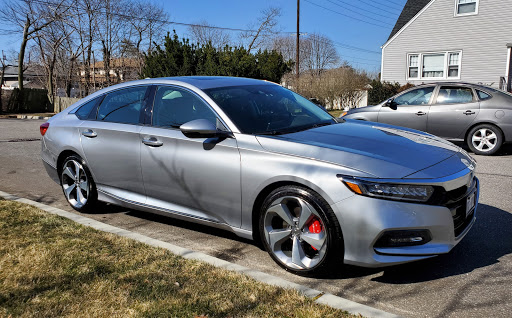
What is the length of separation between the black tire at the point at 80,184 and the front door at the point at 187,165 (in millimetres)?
1049

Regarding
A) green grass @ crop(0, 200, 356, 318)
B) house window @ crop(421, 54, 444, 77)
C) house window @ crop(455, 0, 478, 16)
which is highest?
house window @ crop(455, 0, 478, 16)

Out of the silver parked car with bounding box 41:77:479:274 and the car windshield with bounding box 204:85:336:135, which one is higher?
the car windshield with bounding box 204:85:336:135

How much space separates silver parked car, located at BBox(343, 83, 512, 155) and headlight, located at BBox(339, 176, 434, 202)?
20.9 ft

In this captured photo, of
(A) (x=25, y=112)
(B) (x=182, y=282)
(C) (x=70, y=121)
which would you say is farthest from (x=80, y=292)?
(A) (x=25, y=112)

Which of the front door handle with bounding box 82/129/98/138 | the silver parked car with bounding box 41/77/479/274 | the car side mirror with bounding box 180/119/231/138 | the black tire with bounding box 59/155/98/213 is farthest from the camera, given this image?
the black tire with bounding box 59/155/98/213

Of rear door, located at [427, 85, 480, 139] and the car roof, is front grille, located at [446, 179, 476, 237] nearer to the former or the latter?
the car roof

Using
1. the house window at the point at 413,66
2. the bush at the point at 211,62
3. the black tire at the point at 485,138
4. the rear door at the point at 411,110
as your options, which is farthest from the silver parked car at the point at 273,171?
the house window at the point at 413,66

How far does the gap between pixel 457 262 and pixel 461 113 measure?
6.32 m

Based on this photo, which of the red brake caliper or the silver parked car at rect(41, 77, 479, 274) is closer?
the silver parked car at rect(41, 77, 479, 274)

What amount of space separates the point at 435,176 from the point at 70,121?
4.25 m

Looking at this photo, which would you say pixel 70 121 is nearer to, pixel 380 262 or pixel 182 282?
pixel 182 282

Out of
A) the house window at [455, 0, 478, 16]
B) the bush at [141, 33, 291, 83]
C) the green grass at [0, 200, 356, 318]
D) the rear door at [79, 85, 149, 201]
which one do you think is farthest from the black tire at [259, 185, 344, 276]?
the house window at [455, 0, 478, 16]

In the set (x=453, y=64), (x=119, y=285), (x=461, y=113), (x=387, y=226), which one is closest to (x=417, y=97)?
(x=461, y=113)

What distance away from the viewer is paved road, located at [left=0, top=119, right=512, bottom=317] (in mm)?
3004
